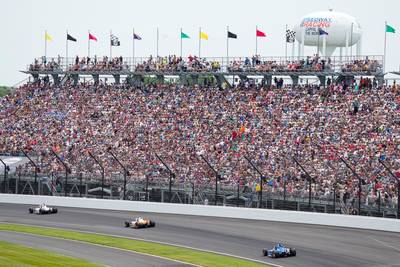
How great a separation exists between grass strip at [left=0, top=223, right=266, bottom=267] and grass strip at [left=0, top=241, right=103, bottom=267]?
11.2 ft

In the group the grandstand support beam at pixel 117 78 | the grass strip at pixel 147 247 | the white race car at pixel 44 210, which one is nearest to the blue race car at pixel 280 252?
the grass strip at pixel 147 247

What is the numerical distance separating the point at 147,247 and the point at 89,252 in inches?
102

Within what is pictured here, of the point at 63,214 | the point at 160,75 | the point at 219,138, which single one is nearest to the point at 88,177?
the point at 63,214

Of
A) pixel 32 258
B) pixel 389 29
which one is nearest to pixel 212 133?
pixel 389 29

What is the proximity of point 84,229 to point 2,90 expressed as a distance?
144 m

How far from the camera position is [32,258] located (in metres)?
33.1

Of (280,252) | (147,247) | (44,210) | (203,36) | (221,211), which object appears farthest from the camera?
(203,36)

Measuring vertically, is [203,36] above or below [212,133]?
above

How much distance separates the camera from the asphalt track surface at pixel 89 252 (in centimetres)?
3350

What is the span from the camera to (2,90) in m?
183

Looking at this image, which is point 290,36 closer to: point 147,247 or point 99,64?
point 99,64

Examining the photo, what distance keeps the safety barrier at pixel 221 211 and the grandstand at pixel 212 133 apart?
2.05 ft

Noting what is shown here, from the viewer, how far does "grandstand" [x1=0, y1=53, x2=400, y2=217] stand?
4641cm

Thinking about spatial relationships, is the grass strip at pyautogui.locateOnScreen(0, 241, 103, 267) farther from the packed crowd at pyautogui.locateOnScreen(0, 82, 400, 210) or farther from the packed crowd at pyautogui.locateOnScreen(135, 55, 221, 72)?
the packed crowd at pyautogui.locateOnScreen(135, 55, 221, 72)
